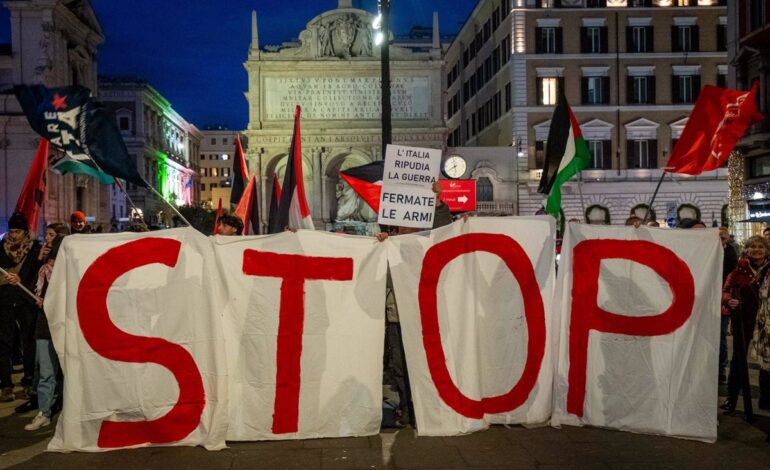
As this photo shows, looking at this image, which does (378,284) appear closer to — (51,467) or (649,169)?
(51,467)

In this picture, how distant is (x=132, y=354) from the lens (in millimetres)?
6176

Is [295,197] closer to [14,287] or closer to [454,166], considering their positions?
[14,287]

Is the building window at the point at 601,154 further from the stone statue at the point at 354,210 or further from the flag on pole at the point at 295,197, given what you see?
the flag on pole at the point at 295,197

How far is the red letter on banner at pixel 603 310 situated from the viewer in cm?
660

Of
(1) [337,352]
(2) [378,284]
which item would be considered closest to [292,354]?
(1) [337,352]

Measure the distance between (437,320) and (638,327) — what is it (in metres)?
1.74

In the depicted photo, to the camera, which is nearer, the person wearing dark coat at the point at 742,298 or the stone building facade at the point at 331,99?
the person wearing dark coat at the point at 742,298

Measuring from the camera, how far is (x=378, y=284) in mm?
6570

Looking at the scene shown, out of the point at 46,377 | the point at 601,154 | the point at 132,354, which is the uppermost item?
the point at 601,154

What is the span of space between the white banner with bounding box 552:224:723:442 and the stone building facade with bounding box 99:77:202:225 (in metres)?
65.1

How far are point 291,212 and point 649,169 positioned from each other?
41.0m

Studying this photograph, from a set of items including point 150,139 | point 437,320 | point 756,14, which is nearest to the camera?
point 437,320

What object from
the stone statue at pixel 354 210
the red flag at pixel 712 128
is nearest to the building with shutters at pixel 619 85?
the stone statue at pixel 354 210

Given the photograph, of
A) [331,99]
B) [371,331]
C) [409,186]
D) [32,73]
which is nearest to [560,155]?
[409,186]
